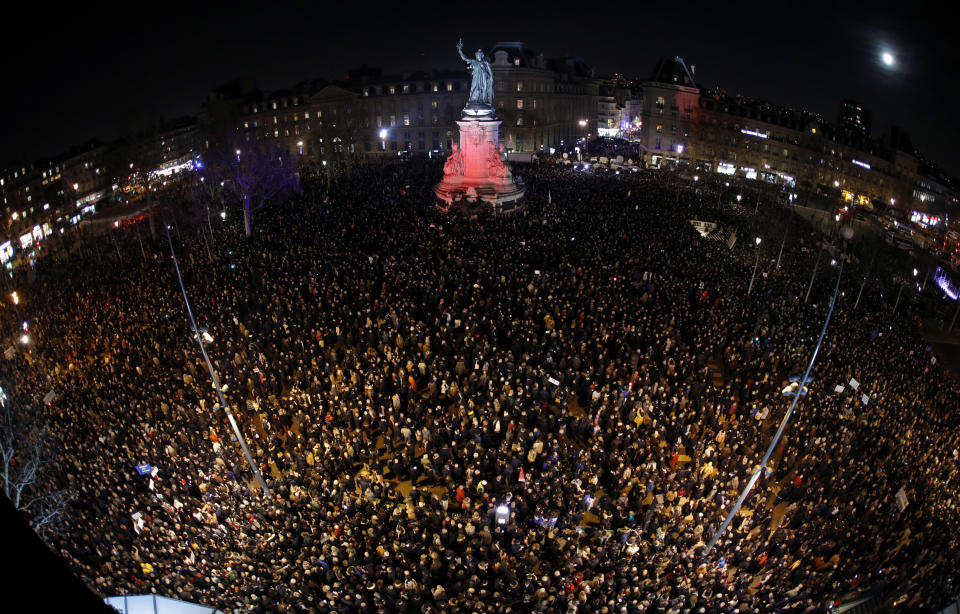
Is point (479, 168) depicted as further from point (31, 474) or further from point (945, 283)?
point (945, 283)

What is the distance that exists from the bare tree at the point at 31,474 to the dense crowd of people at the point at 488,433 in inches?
19.7

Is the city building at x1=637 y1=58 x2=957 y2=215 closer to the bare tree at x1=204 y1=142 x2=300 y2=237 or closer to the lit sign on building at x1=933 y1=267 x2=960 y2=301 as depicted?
the lit sign on building at x1=933 y1=267 x2=960 y2=301

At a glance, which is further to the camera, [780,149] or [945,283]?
[780,149]

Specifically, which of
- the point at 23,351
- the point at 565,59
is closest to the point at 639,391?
the point at 23,351

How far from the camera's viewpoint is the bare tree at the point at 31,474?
1165cm

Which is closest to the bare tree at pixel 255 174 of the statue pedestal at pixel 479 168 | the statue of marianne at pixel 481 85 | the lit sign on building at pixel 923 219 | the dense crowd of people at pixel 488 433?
the statue pedestal at pixel 479 168

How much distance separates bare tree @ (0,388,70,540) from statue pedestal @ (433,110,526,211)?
88.8ft

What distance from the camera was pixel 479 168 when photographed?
38.6m

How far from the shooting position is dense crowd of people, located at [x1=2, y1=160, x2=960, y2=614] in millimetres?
10680

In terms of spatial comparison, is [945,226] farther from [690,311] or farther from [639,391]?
[639,391]

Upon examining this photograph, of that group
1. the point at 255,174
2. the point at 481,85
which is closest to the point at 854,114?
the point at 481,85

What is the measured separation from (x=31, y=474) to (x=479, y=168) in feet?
104

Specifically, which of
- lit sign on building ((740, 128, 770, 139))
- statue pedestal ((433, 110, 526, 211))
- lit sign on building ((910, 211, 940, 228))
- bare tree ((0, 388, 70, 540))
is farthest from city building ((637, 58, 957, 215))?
bare tree ((0, 388, 70, 540))

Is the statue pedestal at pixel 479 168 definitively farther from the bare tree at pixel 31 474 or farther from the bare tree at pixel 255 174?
the bare tree at pixel 31 474
